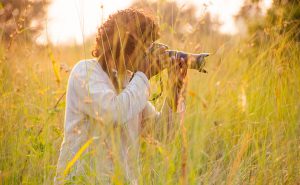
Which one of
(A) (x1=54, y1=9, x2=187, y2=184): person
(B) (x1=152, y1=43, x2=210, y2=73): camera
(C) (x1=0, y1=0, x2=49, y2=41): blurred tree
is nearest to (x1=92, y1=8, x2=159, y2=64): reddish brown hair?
(A) (x1=54, y1=9, x2=187, y2=184): person

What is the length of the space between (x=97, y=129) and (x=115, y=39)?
1.36 ft

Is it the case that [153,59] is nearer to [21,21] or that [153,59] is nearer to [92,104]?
[92,104]

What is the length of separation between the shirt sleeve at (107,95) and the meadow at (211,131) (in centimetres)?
12

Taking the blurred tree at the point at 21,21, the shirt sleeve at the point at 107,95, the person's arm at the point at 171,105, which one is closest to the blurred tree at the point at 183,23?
the person's arm at the point at 171,105

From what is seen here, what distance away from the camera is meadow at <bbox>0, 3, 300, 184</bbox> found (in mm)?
2215

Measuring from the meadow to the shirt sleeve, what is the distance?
0.12 metres

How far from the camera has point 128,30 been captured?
263 cm

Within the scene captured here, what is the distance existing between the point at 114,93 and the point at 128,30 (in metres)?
0.31

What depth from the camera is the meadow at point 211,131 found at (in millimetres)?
2215

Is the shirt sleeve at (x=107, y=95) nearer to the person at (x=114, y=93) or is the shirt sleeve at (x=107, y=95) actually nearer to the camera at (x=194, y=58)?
the person at (x=114, y=93)

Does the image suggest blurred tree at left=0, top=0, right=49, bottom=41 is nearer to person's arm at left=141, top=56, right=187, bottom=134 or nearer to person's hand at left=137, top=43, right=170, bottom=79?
person's hand at left=137, top=43, right=170, bottom=79

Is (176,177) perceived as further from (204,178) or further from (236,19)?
(236,19)

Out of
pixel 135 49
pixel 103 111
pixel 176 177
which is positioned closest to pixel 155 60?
pixel 135 49

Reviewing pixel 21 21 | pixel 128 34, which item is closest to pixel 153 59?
pixel 128 34
